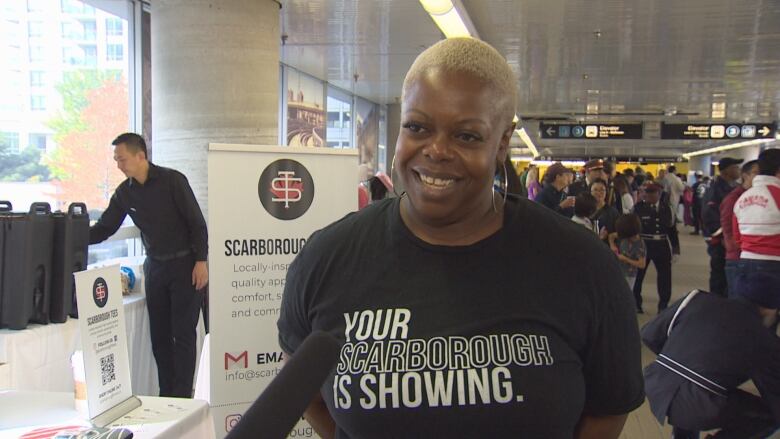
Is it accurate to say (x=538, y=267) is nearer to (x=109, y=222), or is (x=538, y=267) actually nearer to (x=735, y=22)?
(x=109, y=222)

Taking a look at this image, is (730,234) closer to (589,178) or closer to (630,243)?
(630,243)

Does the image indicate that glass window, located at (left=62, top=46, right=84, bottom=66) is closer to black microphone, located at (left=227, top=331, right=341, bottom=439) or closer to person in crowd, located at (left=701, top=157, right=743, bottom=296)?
black microphone, located at (left=227, top=331, right=341, bottom=439)

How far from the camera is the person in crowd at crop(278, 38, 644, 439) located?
1.21 m

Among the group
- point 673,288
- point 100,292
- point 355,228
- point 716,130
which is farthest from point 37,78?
point 716,130

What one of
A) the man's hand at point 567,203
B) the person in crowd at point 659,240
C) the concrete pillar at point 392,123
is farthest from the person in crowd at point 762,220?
the concrete pillar at point 392,123

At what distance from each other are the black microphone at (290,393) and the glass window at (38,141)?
6094 millimetres

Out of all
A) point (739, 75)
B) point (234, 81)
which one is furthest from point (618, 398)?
point (739, 75)

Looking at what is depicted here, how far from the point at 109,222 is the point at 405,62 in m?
7.03

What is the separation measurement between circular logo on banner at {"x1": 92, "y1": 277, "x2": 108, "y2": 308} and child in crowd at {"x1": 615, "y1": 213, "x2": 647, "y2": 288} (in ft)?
18.4

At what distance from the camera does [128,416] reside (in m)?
2.43

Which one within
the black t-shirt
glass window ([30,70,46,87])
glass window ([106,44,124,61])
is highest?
glass window ([106,44,124,61])

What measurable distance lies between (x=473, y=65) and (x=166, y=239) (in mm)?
4034

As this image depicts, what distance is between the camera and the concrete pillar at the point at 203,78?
580 centimetres

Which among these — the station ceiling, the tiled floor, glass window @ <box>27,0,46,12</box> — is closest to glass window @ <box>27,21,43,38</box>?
glass window @ <box>27,0,46,12</box>
